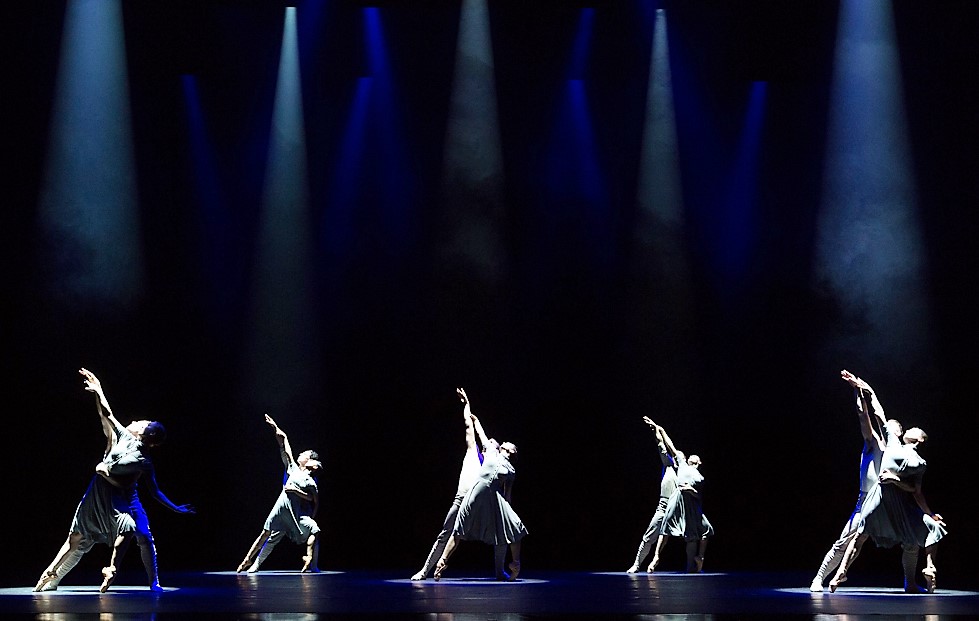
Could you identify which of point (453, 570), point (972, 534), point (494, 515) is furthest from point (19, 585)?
point (972, 534)

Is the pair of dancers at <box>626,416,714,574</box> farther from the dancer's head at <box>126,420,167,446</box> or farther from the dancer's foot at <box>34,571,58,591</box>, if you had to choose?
the dancer's foot at <box>34,571,58,591</box>

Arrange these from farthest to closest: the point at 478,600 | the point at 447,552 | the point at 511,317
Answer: the point at 511,317
the point at 447,552
the point at 478,600

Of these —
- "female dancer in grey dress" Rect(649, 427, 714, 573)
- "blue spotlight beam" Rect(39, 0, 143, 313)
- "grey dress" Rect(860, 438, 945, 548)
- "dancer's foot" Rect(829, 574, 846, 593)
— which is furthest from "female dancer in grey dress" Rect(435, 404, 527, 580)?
"blue spotlight beam" Rect(39, 0, 143, 313)

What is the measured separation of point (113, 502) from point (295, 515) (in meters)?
3.74

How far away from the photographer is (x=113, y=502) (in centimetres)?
980

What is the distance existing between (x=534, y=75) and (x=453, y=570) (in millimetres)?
6529

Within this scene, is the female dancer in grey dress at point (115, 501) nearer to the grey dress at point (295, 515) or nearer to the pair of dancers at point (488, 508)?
the pair of dancers at point (488, 508)

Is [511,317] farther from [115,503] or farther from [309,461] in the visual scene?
[115,503]

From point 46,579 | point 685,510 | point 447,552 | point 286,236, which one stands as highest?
point 286,236

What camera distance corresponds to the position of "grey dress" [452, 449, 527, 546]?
1173 centimetres

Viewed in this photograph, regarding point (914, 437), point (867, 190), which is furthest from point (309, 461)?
point (867, 190)

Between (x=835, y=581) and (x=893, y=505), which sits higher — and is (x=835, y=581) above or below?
below

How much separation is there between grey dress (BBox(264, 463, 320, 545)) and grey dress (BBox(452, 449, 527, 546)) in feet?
7.24

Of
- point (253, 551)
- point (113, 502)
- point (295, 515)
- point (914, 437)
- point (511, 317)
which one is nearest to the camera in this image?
point (113, 502)
